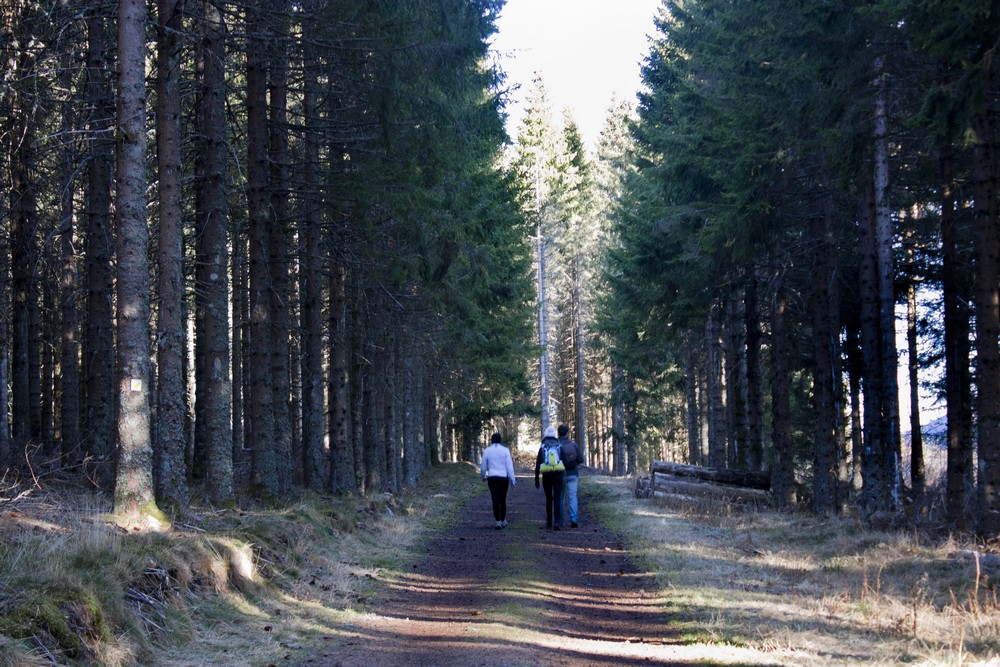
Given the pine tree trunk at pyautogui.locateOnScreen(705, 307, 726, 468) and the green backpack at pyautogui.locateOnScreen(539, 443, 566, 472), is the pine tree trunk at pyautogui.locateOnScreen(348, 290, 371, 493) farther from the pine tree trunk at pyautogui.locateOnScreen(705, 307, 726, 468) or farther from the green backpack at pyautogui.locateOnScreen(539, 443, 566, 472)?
the pine tree trunk at pyautogui.locateOnScreen(705, 307, 726, 468)

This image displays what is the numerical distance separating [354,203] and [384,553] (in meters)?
6.46

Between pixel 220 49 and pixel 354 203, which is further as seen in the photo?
pixel 354 203

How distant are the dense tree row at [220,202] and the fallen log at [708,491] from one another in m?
7.39

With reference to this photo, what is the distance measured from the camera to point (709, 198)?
19734mm

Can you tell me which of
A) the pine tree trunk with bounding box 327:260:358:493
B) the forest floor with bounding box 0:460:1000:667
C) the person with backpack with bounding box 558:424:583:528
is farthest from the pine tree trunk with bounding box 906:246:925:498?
the pine tree trunk with bounding box 327:260:358:493

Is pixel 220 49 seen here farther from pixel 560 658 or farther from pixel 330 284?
pixel 560 658

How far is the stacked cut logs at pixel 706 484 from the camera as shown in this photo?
2023 centimetres

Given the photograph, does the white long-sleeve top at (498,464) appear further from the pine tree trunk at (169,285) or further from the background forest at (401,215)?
the pine tree trunk at (169,285)

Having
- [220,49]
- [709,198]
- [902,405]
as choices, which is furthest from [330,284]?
[902,405]

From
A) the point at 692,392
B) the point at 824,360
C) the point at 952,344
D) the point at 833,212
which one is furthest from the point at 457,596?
the point at 692,392

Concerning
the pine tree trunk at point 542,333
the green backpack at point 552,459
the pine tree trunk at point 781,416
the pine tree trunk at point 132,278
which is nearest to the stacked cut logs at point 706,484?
the pine tree trunk at point 781,416

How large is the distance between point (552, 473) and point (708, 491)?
230 inches

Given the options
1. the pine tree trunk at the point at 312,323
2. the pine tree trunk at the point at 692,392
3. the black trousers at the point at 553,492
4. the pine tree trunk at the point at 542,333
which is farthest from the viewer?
the pine tree trunk at the point at 542,333

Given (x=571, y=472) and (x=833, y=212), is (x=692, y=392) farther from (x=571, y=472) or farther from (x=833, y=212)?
(x=833, y=212)
